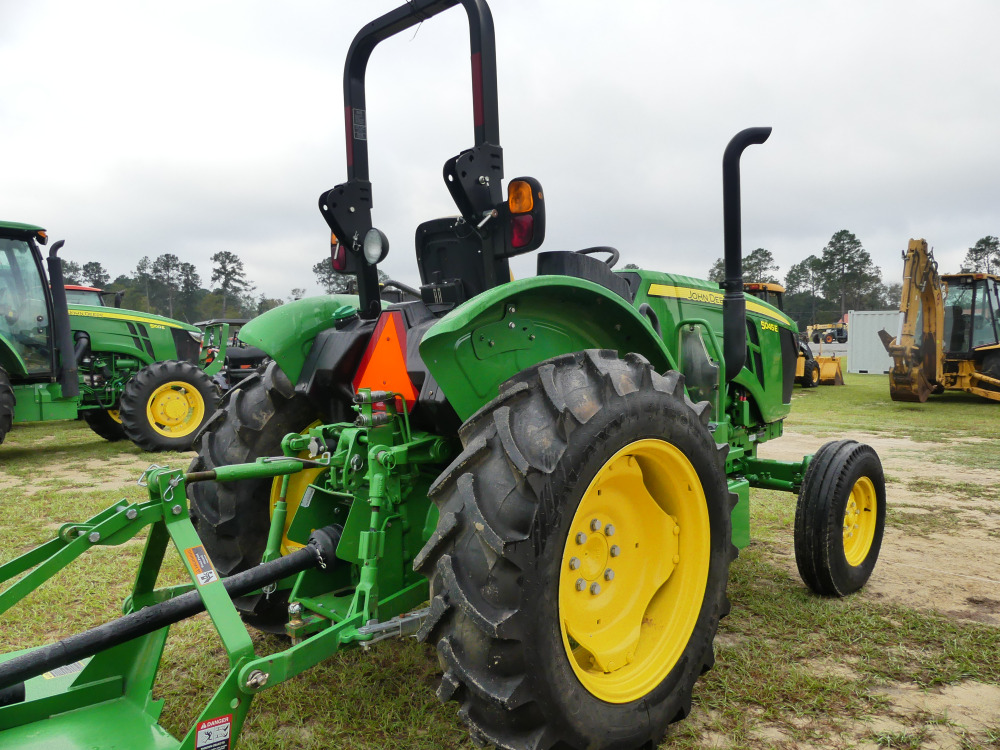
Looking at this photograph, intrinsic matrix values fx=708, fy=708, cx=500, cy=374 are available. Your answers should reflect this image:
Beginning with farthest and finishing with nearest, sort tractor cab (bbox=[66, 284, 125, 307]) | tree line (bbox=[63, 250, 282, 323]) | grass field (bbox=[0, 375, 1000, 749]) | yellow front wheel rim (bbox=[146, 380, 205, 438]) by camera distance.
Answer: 1. tree line (bbox=[63, 250, 282, 323])
2. tractor cab (bbox=[66, 284, 125, 307])
3. yellow front wheel rim (bbox=[146, 380, 205, 438])
4. grass field (bbox=[0, 375, 1000, 749])

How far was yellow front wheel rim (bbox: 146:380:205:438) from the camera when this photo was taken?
30.1 ft

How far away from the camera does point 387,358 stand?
2.61 metres

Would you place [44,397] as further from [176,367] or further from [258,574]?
[258,574]

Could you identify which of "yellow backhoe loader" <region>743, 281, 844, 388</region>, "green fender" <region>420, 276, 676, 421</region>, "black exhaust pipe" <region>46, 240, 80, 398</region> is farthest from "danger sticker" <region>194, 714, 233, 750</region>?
"yellow backhoe loader" <region>743, 281, 844, 388</region>

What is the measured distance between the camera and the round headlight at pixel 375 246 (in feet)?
9.31

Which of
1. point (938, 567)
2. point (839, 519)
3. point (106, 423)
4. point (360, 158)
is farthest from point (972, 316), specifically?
point (106, 423)

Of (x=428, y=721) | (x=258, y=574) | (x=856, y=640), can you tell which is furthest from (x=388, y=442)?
(x=856, y=640)

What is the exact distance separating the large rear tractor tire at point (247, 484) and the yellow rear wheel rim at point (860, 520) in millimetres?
2798

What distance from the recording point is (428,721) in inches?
95.7

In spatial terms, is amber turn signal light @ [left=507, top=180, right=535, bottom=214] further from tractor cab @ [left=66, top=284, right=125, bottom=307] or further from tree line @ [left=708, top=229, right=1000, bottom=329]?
tree line @ [left=708, top=229, right=1000, bottom=329]

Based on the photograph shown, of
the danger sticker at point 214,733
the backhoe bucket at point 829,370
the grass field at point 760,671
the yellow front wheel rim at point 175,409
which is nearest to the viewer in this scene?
the danger sticker at point 214,733

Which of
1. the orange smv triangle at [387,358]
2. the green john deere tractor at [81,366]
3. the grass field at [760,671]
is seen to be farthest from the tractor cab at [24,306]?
the orange smv triangle at [387,358]

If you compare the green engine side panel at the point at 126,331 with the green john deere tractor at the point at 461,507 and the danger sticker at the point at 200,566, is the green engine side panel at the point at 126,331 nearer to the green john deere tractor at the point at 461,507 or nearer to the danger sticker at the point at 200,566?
the green john deere tractor at the point at 461,507

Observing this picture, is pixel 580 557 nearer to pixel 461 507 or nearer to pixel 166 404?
pixel 461 507
